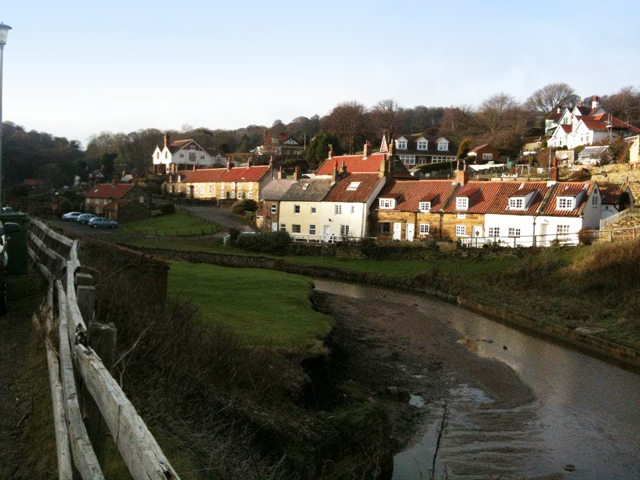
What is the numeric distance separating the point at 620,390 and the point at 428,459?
8.99 meters

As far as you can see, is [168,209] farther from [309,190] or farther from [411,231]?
[411,231]

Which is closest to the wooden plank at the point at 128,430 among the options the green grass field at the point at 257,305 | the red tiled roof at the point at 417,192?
the green grass field at the point at 257,305

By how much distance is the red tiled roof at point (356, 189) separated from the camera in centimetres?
5453

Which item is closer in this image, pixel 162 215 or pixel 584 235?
pixel 584 235

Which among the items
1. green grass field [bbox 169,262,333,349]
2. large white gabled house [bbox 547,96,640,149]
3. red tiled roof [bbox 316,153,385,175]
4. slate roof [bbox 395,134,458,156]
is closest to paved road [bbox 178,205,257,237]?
red tiled roof [bbox 316,153,385,175]

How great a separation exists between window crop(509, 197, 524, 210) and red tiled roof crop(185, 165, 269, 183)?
121 ft

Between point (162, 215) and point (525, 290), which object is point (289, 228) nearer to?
point (162, 215)

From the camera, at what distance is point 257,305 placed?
79.5 feet

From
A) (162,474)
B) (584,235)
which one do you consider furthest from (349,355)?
(584,235)

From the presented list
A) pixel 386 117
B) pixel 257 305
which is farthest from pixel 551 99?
pixel 257 305

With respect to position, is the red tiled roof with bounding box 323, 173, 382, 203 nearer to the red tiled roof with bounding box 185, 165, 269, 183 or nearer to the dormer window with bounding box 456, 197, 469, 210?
the dormer window with bounding box 456, 197, 469, 210

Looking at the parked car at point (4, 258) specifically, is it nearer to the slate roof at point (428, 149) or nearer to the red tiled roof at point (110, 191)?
the red tiled roof at point (110, 191)

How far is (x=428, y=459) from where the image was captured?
45.1 feet

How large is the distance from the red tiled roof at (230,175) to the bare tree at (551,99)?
66.7 m
